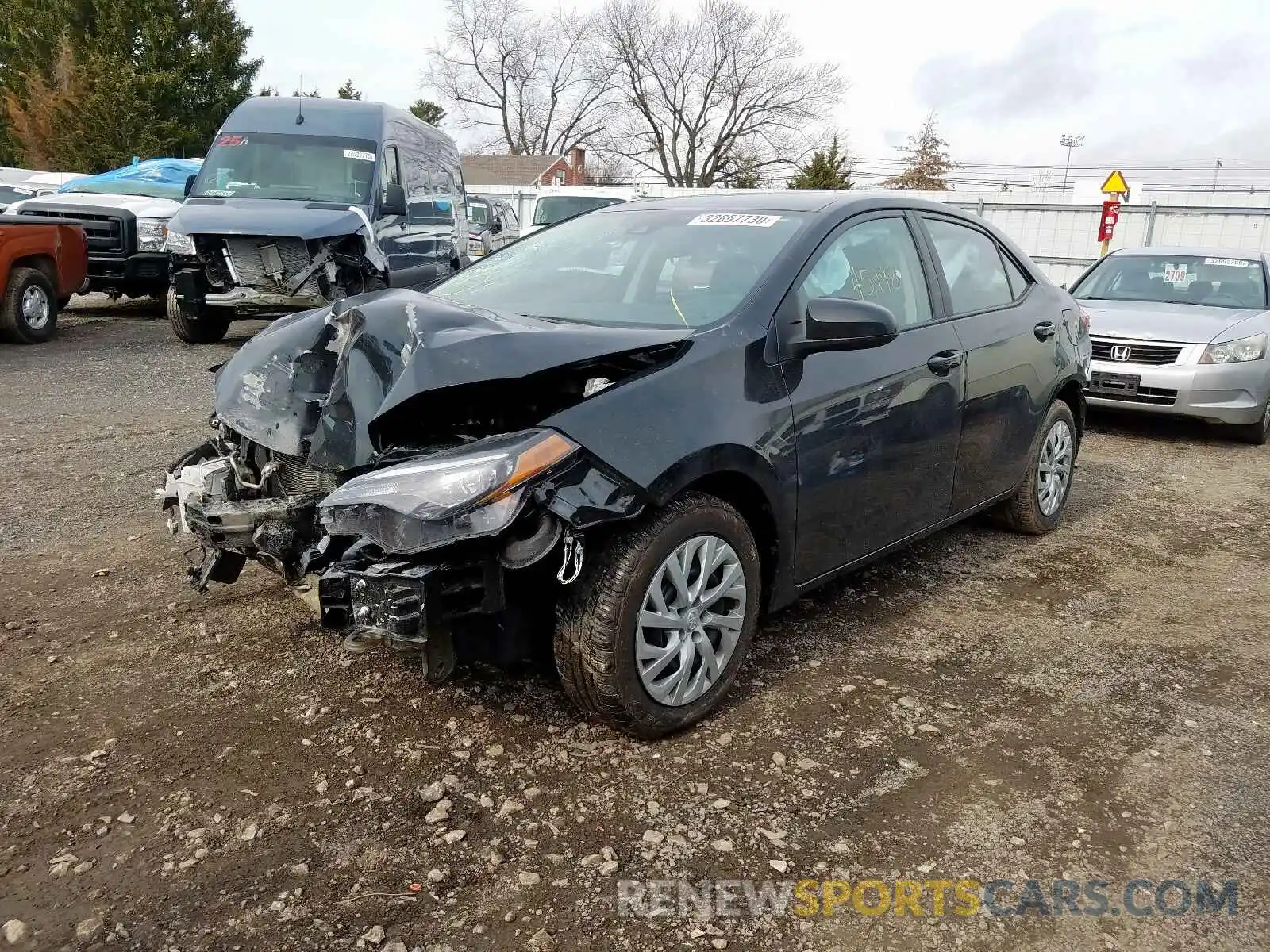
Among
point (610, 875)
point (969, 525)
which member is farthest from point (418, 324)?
point (969, 525)

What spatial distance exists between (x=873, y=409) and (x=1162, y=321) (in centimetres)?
559

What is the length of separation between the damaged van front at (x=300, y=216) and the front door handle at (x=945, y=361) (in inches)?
242

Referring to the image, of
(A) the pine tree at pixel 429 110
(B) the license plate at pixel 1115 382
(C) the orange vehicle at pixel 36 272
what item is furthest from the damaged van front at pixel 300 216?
(A) the pine tree at pixel 429 110

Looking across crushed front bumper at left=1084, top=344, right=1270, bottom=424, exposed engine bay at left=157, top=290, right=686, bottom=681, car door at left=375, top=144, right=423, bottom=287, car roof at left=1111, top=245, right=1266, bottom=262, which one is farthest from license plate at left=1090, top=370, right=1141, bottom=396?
car door at left=375, top=144, right=423, bottom=287

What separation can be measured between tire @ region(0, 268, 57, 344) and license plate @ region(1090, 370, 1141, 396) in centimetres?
1014

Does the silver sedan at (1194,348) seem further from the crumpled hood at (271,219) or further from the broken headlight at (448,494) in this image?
the crumpled hood at (271,219)

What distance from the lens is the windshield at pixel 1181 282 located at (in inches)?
327

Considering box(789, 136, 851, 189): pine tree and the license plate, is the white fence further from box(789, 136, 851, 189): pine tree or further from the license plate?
box(789, 136, 851, 189): pine tree

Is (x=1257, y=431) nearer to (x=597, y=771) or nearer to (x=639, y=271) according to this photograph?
(x=639, y=271)

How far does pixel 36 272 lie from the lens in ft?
33.1

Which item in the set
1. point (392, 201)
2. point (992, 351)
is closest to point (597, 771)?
point (992, 351)

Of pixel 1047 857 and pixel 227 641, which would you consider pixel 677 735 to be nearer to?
pixel 1047 857

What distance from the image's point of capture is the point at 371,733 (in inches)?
116

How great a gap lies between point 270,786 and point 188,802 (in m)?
0.21
